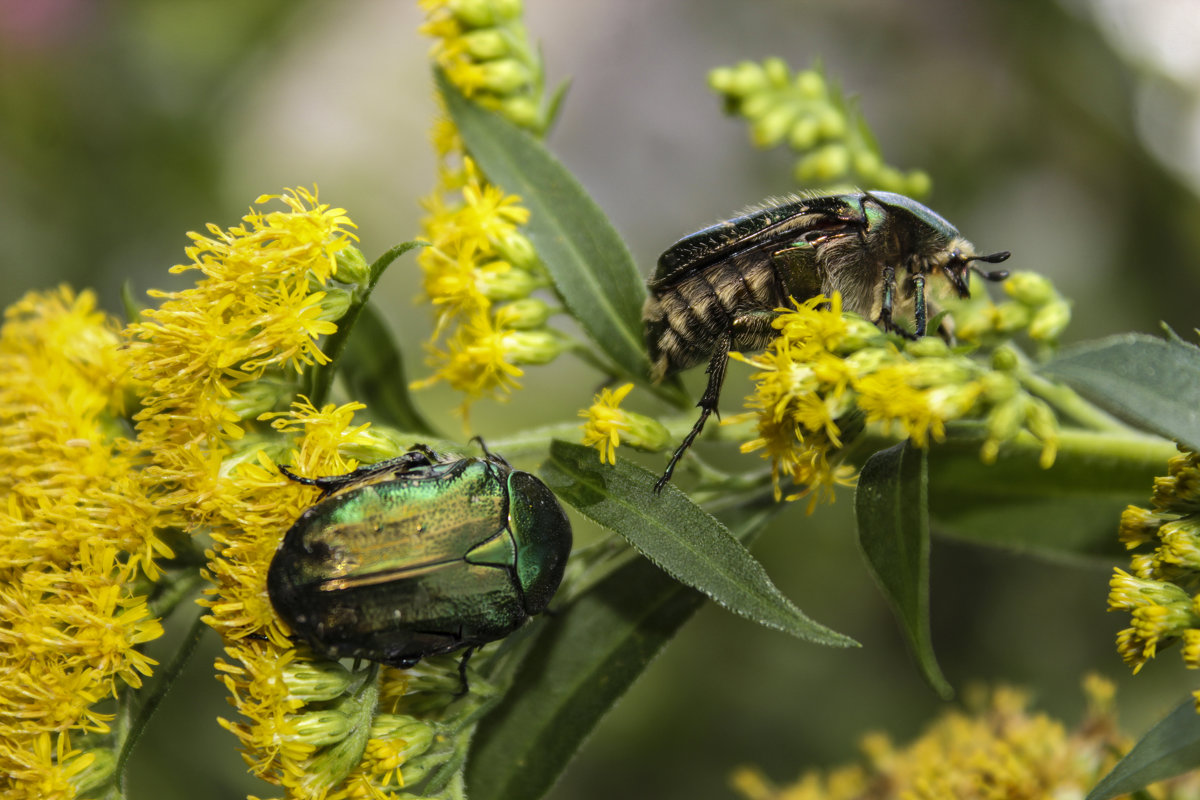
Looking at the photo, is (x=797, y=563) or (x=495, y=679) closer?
(x=495, y=679)

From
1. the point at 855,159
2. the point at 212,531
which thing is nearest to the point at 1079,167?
the point at 855,159

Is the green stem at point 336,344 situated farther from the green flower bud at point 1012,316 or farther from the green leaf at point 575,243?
the green flower bud at point 1012,316

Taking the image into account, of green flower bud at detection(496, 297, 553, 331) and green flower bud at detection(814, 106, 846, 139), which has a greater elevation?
green flower bud at detection(814, 106, 846, 139)

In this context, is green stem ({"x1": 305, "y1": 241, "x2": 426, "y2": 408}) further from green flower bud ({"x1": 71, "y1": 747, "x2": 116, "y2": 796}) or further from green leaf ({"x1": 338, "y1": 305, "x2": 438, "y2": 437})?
green flower bud ({"x1": 71, "y1": 747, "x2": 116, "y2": 796})

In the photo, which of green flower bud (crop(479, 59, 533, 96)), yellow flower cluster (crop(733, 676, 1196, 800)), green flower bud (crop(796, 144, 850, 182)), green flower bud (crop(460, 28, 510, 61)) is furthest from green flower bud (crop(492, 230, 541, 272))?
yellow flower cluster (crop(733, 676, 1196, 800))

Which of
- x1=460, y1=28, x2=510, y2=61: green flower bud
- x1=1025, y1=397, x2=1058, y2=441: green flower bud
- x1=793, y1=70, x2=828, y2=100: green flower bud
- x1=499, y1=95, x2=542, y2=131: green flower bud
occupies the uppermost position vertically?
x1=460, y1=28, x2=510, y2=61: green flower bud

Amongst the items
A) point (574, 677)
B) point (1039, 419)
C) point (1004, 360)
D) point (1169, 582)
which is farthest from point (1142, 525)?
point (574, 677)

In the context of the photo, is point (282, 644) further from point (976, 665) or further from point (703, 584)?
point (976, 665)

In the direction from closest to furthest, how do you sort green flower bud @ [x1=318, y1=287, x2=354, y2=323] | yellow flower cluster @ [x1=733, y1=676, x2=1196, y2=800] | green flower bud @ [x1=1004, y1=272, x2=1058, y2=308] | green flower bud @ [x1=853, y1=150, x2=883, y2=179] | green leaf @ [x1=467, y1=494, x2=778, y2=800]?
green flower bud @ [x1=318, y1=287, x2=354, y2=323] → green leaf @ [x1=467, y1=494, x2=778, y2=800] → green flower bud @ [x1=1004, y1=272, x2=1058, y2=308] → yellow flower cluster @ [x1=733, y1=676, x2=1196, y2=800] → green flower bud @ [x1=853, y1=150, x2=883, y2=179]
